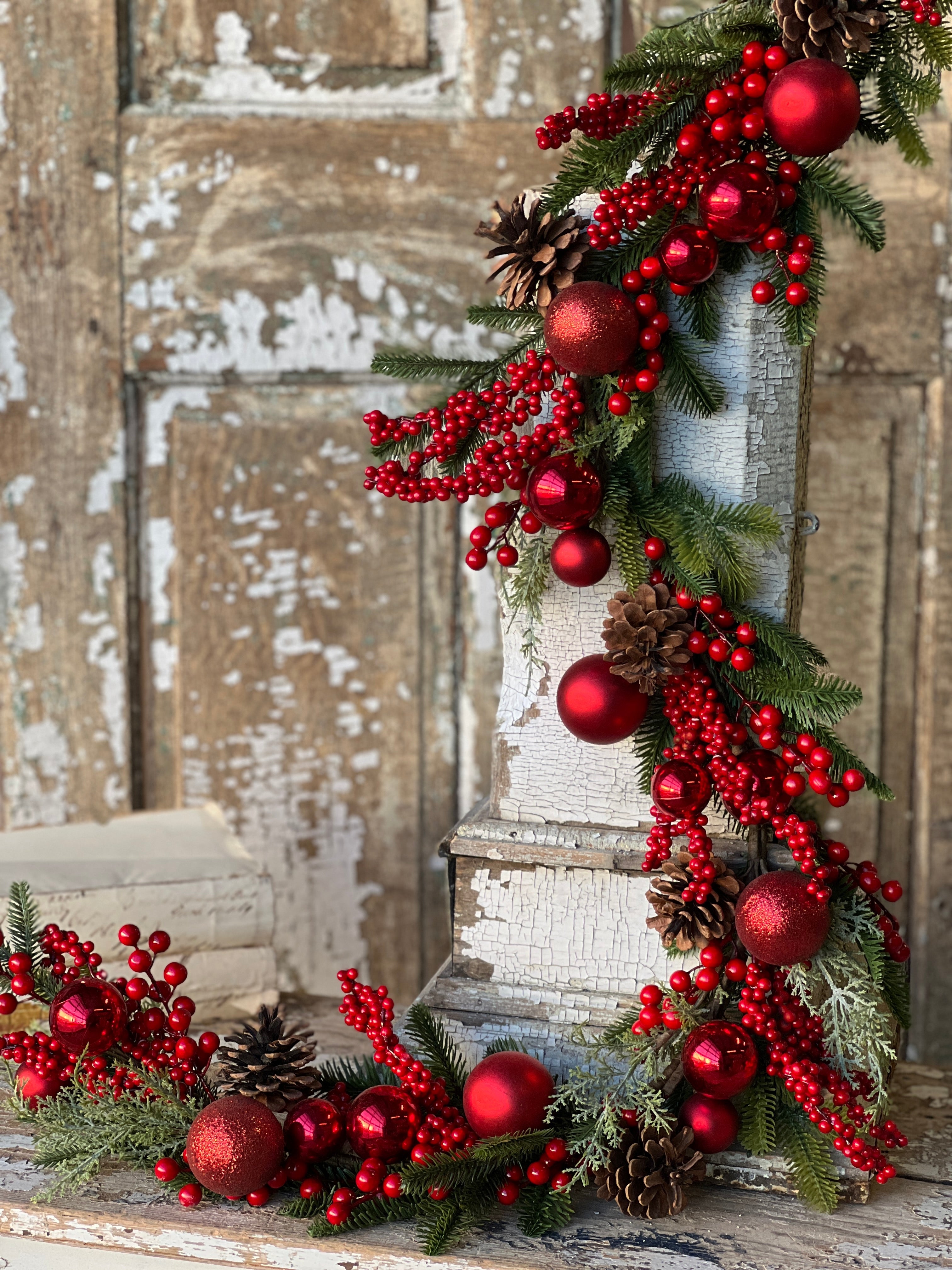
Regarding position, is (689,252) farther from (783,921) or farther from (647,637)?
(783,921)

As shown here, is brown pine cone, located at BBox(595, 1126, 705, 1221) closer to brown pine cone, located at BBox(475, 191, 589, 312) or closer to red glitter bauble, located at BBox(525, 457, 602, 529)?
red glitter bauble, located at BBox(525, 457, 602, 529)

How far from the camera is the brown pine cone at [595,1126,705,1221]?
2.00ft

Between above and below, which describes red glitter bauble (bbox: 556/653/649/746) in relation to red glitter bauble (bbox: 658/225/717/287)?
below

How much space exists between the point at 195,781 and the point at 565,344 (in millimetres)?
764

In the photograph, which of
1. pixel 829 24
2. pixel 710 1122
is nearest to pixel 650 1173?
pixel 710 1122

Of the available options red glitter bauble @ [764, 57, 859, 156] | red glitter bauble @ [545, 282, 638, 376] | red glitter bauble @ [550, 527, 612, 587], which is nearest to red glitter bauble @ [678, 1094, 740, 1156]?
red glitter bauble @ [550, 527, 612, 587]

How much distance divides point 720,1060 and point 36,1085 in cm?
40

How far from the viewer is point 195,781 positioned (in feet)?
4.02

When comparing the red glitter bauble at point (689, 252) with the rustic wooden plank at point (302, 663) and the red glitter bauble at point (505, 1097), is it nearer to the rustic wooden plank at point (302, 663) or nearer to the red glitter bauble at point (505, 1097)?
the red glitter bauble at point (505, 1097)

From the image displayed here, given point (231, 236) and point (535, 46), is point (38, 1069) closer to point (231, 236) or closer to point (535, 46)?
point (231, 236)

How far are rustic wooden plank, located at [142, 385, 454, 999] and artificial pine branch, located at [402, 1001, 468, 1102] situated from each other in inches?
21.5

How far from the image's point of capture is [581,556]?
0.65m

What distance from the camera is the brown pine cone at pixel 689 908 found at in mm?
642

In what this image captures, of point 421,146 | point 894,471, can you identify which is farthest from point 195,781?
point 894,471
